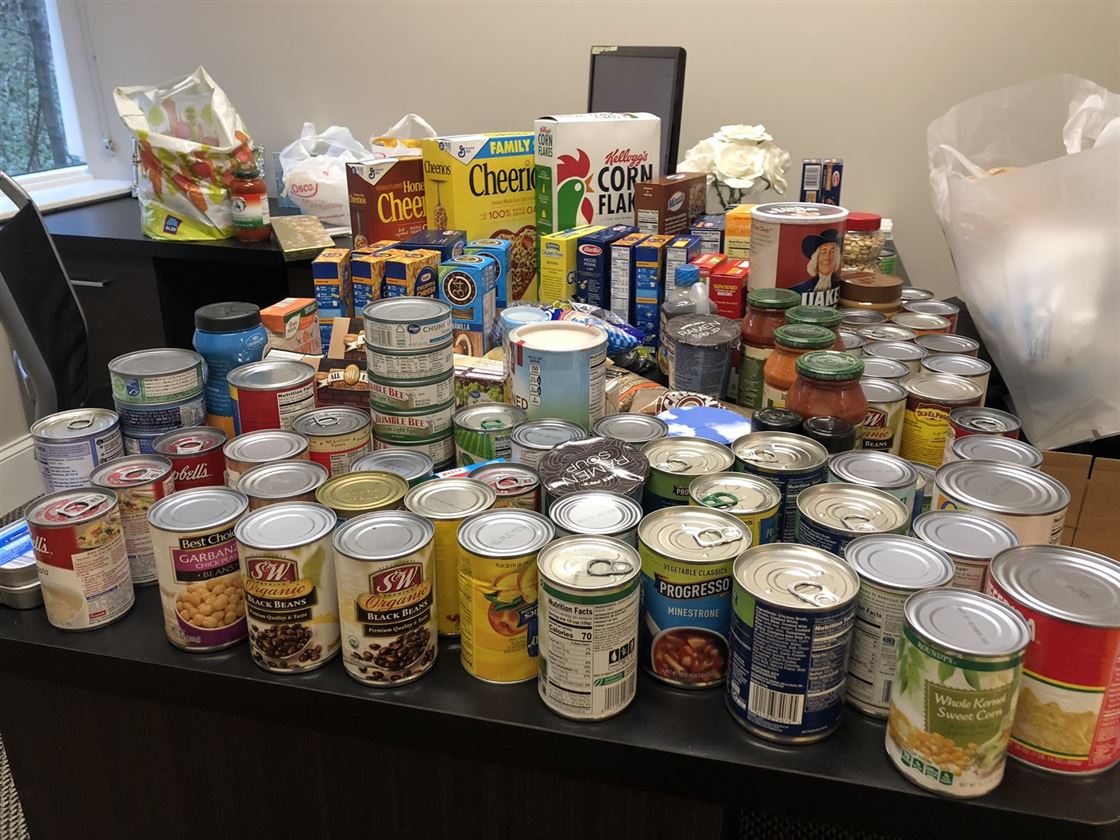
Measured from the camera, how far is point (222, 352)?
1.34m

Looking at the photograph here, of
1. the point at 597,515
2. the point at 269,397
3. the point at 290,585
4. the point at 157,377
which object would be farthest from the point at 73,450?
the point at 597,515

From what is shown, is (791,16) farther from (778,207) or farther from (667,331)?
(667,331)

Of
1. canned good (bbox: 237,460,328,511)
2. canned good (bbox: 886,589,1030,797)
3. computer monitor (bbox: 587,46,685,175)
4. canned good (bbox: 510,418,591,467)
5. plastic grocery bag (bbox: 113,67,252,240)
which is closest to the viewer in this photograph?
canned good (bbox: 886,589,1030,797)

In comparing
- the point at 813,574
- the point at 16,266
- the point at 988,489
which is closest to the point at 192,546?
the point at 813,574

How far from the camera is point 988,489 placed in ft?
3.26

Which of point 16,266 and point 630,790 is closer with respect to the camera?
point 630,790

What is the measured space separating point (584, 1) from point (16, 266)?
186 cm

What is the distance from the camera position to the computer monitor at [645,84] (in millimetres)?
2076

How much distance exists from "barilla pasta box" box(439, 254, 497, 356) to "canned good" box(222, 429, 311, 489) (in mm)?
467

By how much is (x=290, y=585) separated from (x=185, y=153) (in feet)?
7.07

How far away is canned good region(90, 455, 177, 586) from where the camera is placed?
3.39 feet

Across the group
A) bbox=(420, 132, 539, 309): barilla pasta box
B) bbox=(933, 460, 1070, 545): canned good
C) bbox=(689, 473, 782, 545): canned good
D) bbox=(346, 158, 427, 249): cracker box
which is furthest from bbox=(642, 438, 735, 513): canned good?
bbox=(346, 158, 427, 249): cracker box

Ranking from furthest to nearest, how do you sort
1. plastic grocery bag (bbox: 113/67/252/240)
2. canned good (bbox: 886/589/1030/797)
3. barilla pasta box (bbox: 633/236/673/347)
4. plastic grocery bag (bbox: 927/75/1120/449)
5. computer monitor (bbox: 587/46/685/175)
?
plastic grocery bag (bbox: 113/67/252/240) < computer monitor (bbox: 587/46/685/175) < barilla pasta box (bbox: 633/236/673/347) < plastic grocery bag (bbox: 927/75/1120/449) < canned good (bbox: 886/589/1030/797)

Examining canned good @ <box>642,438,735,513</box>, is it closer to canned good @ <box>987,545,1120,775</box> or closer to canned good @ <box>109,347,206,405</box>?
canned good @ <box>987,545,1120,775</box>
